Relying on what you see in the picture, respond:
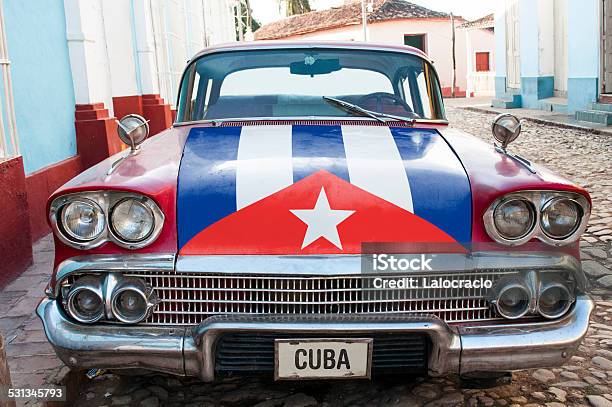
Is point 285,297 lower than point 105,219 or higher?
lower

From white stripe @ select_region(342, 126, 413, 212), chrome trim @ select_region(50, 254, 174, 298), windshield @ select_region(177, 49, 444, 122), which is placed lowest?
chrome trim @ select_region(50, 254, 174, 298)

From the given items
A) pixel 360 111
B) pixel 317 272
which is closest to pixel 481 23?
pixel 360 111

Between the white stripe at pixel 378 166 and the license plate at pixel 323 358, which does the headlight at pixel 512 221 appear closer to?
the white stripe at pixel 378 166

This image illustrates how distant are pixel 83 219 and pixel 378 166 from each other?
40.4 inches

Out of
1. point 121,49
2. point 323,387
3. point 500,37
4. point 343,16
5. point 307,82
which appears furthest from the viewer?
point 343,16

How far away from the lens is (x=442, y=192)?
7.58 ft

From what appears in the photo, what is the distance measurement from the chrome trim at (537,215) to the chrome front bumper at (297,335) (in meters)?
0.27

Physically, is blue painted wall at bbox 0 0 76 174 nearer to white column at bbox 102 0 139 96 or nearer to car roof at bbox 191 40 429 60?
car roof at bbox 191 40 429 60

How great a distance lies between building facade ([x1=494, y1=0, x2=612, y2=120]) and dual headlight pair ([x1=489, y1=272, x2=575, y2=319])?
10.4 metres

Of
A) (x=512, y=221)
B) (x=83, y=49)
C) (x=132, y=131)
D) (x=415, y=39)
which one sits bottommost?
(x=512, y=221)

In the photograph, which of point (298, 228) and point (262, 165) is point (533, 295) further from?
point (262, 165)

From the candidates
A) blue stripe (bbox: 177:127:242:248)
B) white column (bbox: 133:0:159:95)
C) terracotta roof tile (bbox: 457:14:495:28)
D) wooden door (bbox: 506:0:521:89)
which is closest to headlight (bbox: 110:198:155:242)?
blue stripe (bbox: 177:127:242:248)

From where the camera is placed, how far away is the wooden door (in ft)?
63.1

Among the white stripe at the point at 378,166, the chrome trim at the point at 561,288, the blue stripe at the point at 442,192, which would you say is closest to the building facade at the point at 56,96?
the white stripe at the point at 378,166
